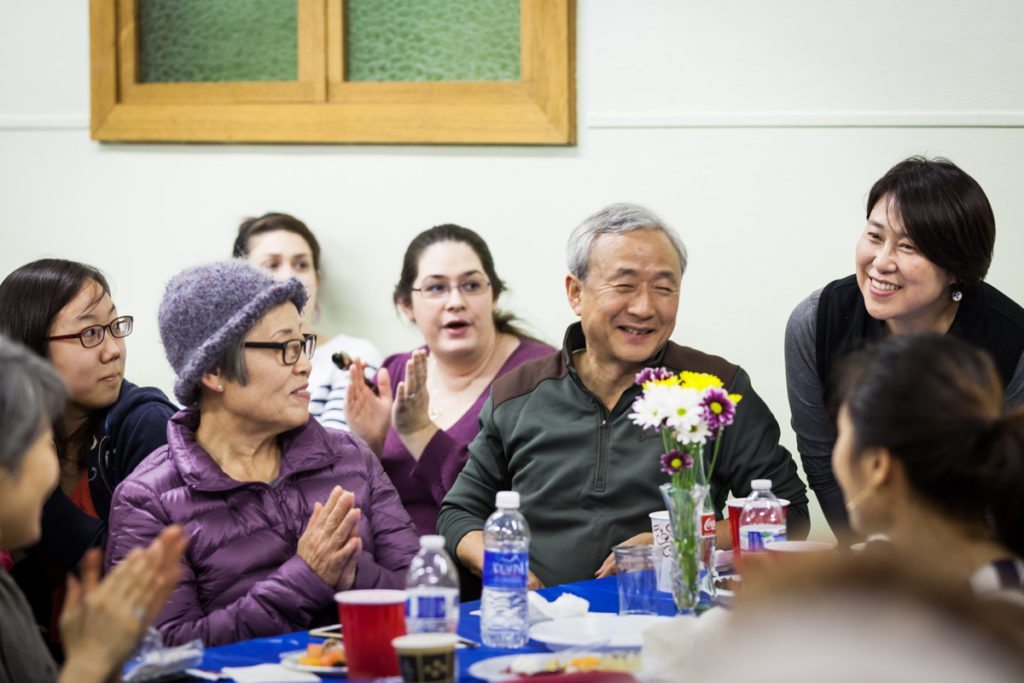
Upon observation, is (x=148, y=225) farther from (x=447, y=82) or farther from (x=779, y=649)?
(x=779, y=649)

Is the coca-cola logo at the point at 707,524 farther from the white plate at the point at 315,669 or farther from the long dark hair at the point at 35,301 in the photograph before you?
the long dark hair at the point at 35,301

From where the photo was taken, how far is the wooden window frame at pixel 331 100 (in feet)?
13.1

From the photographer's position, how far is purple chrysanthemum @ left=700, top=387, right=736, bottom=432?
6.91 feet

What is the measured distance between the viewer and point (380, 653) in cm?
177

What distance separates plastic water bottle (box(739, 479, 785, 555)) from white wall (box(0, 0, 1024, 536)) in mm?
1511

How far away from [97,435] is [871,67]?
96.1 inches

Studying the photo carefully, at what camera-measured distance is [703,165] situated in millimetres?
3863

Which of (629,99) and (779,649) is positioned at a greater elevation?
(629,99)

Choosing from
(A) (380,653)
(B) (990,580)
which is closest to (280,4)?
(A) (380,653)

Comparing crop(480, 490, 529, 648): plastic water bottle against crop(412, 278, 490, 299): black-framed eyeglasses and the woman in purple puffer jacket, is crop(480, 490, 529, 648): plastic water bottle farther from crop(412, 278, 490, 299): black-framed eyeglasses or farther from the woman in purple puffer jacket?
crop(412, 278, 490, 299): black-framed eyeglasses

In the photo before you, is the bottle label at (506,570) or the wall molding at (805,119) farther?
the wall molding at (805,119)

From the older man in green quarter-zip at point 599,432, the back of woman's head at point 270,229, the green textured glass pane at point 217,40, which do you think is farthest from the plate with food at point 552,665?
the green textured glass pane at point 217,40

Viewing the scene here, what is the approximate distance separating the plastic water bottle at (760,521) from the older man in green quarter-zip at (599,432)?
31cm

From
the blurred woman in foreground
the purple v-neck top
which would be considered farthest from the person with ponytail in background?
the purple v-neck top
